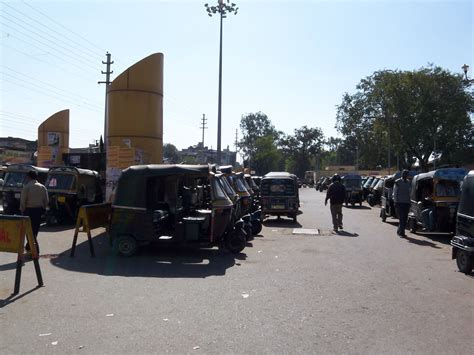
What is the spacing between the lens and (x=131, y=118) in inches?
666

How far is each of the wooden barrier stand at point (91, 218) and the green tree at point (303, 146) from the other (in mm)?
99929

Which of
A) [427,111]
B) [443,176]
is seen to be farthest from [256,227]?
[427,111]

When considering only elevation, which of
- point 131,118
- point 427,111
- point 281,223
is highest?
point 427,111

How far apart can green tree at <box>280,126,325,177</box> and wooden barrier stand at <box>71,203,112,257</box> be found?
99.9 m

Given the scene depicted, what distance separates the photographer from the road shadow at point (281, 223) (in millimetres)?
18709

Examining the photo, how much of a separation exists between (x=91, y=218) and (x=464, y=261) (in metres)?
7.81

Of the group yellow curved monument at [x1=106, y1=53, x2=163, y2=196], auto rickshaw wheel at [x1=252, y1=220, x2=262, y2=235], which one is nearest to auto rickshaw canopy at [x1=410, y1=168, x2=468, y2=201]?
auto rickshaw wheel at [x1=252, y1=220, x2=262, y2=235]

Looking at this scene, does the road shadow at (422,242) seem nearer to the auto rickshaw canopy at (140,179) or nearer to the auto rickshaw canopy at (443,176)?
the auto rickshaw canopy at (443,176)

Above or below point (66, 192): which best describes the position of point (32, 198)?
above

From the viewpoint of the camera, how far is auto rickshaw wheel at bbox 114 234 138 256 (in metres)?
11.1

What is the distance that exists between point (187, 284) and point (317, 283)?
2.17m

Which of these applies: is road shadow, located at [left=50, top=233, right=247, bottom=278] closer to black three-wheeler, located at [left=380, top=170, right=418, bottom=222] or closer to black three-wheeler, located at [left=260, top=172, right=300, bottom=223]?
black three-wheeler, located at [left=260, top=172, right=300, bottom=223]

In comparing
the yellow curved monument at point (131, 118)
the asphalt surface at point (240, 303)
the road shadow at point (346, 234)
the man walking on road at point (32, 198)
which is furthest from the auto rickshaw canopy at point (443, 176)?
the man walking on road at point (32, 198)

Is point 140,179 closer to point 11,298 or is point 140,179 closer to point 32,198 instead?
point 32,198
